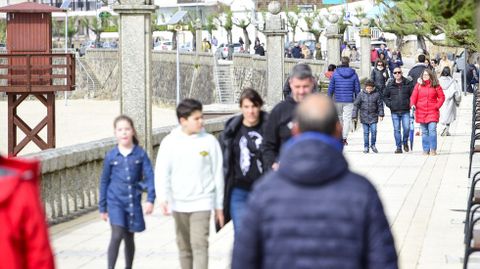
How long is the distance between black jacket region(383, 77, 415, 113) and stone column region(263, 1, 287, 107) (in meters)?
3.24

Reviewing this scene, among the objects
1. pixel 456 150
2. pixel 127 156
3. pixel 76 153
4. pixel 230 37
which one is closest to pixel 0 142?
pixel 456 150

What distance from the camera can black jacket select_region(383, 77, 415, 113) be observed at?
2512 cm

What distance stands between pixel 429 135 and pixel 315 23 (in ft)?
291

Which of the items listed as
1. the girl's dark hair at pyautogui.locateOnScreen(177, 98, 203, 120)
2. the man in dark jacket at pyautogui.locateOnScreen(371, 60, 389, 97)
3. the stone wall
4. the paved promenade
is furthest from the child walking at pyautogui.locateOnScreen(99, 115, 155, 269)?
the stone wall

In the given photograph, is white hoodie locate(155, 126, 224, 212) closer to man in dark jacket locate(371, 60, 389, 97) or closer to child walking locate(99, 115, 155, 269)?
child walking locate(99, 115, 155, 269)

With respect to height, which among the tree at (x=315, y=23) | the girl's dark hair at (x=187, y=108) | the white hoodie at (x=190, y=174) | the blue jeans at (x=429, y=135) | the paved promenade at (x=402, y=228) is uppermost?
the tree at (x=315, y=23)

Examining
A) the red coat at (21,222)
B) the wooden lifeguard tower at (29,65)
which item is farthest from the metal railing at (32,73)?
the red coat at (21,222)

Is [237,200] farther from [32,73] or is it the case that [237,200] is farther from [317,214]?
[32,73]

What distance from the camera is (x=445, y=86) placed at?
2956 centimetres

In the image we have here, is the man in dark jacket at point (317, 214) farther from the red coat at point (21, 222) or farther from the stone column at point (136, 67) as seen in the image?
the stone column at point (136, 67)

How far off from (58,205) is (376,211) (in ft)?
33.1

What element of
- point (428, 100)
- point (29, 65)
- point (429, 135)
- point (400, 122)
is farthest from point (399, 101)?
point (29, 65)

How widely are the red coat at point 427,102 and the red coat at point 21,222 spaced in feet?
62.7

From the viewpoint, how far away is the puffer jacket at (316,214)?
5582 mm
